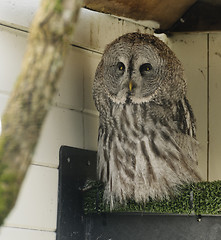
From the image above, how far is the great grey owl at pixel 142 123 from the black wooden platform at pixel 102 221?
0.09m

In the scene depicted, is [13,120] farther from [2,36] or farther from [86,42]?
[86,42]

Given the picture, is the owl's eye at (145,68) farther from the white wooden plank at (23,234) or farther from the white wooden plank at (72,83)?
the white wooden plank at (23,234)

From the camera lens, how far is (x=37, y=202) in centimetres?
254

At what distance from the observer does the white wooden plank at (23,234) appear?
2379mm

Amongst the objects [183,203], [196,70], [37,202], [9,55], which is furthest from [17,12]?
[196,70]

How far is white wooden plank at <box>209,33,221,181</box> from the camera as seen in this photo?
10.9 feet

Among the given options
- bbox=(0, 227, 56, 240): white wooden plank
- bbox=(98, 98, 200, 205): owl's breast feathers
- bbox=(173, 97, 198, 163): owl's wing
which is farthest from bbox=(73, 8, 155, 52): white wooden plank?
bbox=(0, 227, 56, 240): white wooden plank

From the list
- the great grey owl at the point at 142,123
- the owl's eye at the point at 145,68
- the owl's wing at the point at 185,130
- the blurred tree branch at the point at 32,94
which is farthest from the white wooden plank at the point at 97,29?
the blurred tree branch at the point at 32,94

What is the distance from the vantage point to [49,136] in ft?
8.84

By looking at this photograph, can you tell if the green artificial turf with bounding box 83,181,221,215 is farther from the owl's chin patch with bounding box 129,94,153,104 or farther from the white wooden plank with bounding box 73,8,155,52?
the white wooden plank with bounding box 73,8,155,52

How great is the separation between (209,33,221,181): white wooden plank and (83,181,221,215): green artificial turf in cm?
73

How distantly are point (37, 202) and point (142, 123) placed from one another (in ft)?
2.11

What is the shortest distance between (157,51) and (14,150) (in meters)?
2.15

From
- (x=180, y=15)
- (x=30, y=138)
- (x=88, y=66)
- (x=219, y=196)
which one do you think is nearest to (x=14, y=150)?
(x=30, y=138)
